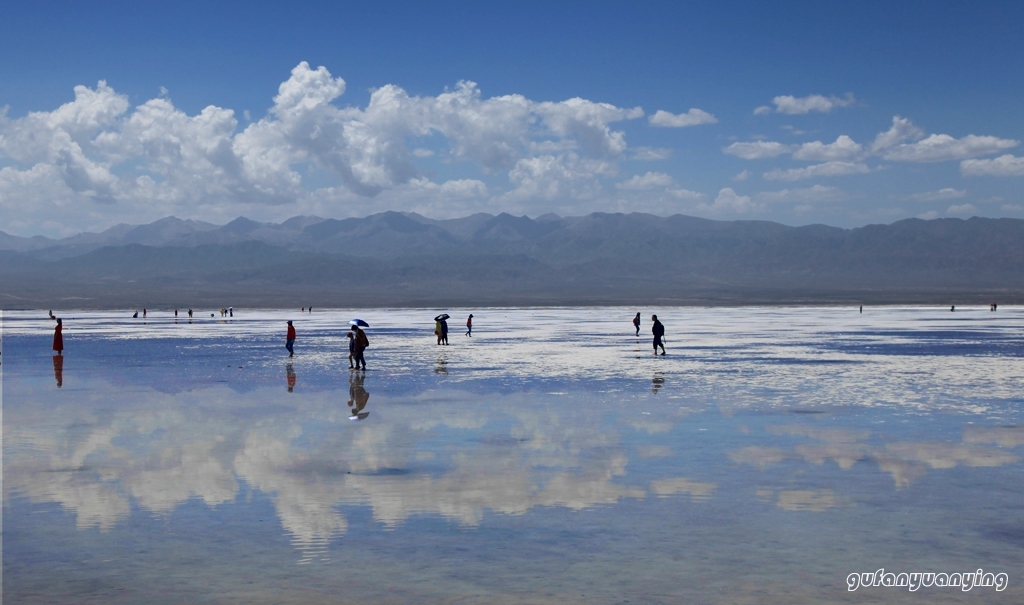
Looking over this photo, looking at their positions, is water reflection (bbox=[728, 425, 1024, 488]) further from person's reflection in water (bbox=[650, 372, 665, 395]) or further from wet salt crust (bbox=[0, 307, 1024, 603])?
person's reflection in water (bbox=[650, 372, 665, 395])

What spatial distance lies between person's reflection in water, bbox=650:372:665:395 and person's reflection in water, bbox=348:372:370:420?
6941 mm

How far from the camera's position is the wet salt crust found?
9.05 metres

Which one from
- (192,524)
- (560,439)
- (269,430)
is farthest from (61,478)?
(560,439)

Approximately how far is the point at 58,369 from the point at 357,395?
549 inches

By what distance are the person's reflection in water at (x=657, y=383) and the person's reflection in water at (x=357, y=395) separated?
6.94 m

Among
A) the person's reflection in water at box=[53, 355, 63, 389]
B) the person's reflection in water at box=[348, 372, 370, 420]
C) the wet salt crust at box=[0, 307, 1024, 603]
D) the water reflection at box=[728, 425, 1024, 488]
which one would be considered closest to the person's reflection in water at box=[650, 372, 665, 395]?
the wet salt crust at box=[0, 307, 1024, 603]

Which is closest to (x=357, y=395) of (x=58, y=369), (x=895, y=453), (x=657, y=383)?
(x=657, y=383)

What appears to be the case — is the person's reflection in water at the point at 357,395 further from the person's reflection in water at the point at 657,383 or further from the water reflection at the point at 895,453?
the water reflection at the point at 895,453

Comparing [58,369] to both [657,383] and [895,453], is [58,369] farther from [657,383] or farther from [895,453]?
[895,453]

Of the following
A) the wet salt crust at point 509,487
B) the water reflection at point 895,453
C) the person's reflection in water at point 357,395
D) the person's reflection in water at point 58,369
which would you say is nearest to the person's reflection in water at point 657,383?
the wet salt crust at point 509,487

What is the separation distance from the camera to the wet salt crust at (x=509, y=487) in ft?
29.7

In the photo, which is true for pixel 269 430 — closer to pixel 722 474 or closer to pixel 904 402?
pixel 722 474

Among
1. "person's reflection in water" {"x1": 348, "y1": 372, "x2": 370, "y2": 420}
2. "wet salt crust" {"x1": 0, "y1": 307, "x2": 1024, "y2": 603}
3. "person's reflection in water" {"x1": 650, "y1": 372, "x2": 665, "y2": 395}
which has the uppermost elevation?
"person's reflection in water" {"x1": 650, "y1": 372, "x2": 665, "y2": 395}

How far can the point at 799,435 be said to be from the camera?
17.0 m
